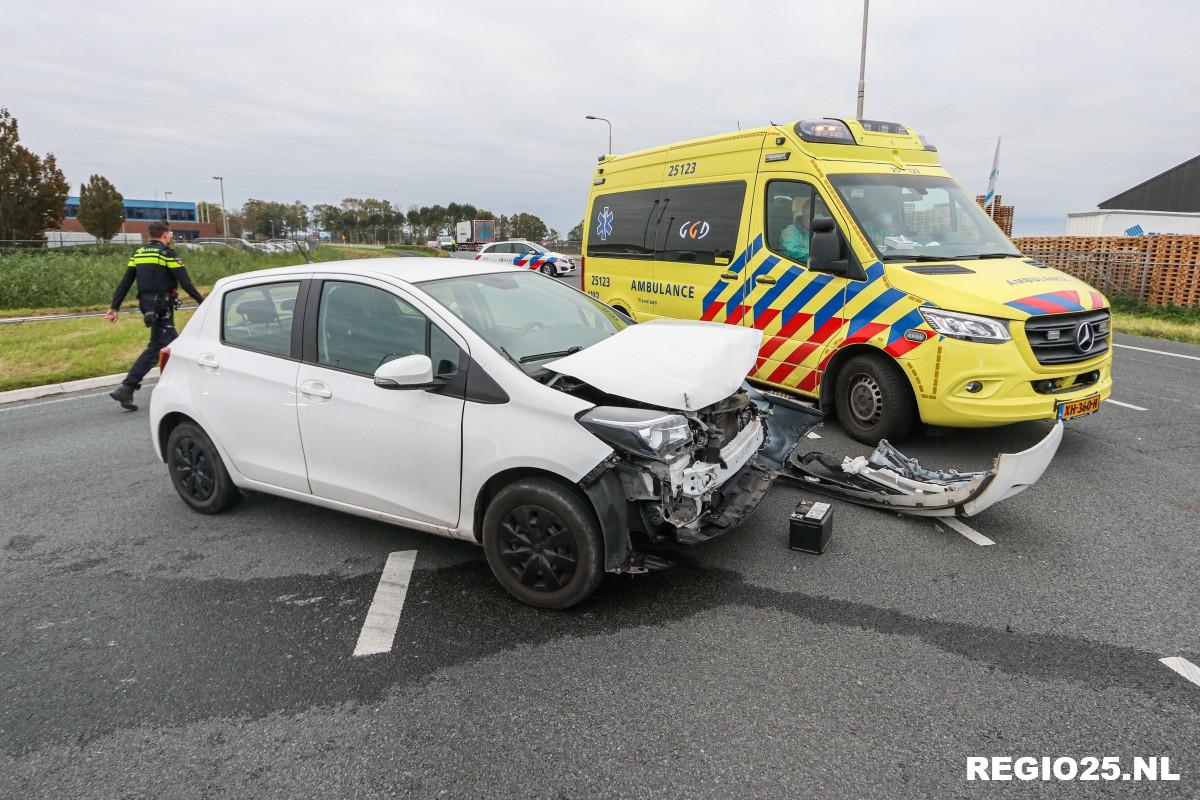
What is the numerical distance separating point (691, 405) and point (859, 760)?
61.4 inches

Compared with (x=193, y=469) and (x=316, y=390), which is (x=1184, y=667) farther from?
(x=193, y=469)

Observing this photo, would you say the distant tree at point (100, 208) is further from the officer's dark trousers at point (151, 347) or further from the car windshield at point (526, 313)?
the car windshield at point (526, 313)

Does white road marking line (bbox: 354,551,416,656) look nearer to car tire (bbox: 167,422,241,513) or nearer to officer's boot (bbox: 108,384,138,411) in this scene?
car tire (bbox: 167,422,241,513)

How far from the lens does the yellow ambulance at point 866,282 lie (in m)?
5.18

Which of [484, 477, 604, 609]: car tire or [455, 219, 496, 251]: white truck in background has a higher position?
[455, 219, 496, 251]: white truck in background

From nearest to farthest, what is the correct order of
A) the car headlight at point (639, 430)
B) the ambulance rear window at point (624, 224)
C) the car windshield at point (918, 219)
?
1. the car headlight at point (639, 430)
2. the car windshield at point (918, 219)
3. the ambulance rear window at point (624, 224)

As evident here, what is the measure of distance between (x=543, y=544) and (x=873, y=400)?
11.3 feet

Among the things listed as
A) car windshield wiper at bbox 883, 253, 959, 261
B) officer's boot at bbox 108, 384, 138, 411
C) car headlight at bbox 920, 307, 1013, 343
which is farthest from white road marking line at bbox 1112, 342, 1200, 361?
officer's boot at bbox 108, 384, 138, 411

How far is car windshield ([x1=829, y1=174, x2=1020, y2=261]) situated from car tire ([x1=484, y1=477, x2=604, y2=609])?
3.80m

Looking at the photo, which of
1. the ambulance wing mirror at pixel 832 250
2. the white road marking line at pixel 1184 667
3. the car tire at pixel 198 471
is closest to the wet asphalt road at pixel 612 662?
the white road marking line at pixel 1184 667

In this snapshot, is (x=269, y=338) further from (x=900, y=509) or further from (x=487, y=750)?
(x=900, y=509)

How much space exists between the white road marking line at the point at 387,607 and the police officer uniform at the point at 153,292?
5553 millimetres

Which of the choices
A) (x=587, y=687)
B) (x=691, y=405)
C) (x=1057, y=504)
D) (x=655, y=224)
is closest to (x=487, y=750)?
(x=587, y=687)

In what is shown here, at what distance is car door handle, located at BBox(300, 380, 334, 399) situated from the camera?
391 centimetres
